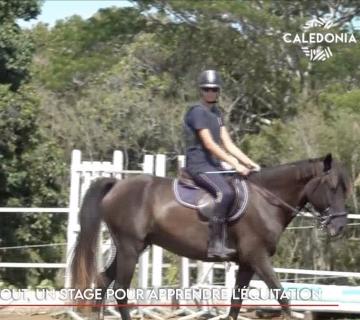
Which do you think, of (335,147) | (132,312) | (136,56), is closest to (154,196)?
(132,312)

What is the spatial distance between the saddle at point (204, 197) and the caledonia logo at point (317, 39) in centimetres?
1035

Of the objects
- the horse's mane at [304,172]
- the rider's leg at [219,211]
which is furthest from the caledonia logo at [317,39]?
the rider's leg at [219,211]

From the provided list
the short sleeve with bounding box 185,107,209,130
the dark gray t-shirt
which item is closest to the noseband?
the dark gray t-shirt

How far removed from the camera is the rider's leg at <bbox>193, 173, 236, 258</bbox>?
22.7ft

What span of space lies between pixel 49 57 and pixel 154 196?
1980 cm

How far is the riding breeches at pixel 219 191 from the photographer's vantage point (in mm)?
6926

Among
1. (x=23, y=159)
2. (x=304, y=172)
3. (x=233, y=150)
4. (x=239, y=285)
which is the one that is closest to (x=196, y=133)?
(x=233, y=150)

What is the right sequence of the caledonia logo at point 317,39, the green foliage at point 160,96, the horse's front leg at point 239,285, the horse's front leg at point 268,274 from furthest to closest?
the caledonia logo at point 317,39 < the green foliage at point 160,96 < the horse's front leg at point 239,285 < the horse's front leg at point 268,274

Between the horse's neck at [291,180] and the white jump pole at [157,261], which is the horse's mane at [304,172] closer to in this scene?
the horse's neck at [291,180]

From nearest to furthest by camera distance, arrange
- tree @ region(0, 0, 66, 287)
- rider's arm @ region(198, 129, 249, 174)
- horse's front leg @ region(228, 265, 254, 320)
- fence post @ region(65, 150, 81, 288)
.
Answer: rider's arm @ region(198, 129, 249, 174) < horse's front leg @ region(228, 265, 254, 320) < fence post @ region(65, 150, 81, 288) < tree @ region(0, 0, 66, 287)

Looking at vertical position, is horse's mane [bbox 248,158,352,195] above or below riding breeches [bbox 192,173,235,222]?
above

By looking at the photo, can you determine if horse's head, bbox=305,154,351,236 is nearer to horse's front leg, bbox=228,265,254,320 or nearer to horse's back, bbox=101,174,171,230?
horse's front leg, bbox=228,265,254,320

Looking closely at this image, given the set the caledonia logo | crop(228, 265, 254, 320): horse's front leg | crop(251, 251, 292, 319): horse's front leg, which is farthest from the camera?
the caledonia logo

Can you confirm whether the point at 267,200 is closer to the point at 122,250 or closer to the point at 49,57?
the point at 122,250
